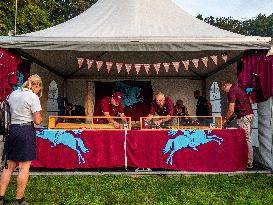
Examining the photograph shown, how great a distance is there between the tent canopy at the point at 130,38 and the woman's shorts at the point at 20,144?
2.70 metres

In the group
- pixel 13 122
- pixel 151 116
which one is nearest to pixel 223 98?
pixel 151 116

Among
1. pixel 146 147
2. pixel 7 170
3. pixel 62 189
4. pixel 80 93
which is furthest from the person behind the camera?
pixel 80 93

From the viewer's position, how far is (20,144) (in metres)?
3.92

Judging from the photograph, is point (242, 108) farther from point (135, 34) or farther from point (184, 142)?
point (135, 34)

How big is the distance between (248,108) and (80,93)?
273 inches

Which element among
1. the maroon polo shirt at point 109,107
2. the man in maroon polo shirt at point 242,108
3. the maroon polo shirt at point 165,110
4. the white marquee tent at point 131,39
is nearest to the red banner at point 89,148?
the maroon polo shirt at point 109,107

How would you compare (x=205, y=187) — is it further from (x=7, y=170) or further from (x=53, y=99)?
(x=53, y=99)

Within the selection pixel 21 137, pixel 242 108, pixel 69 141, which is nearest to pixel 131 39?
pixel 69 141

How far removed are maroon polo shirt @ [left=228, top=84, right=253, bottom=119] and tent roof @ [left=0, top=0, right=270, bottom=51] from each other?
0.77 meters

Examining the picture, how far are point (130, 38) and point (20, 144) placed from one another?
318 cm

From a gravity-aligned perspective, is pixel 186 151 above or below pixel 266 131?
below

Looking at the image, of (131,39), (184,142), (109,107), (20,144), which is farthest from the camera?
(109,107)

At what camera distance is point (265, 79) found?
612 centimetres

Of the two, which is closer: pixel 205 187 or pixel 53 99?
pixel 205 187
